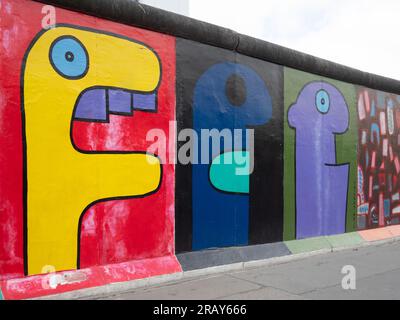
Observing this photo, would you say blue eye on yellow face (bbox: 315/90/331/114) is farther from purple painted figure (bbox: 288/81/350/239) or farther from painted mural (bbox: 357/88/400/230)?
painted mural (bbox: 357/88/400/230)

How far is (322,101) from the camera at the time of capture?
881 cm

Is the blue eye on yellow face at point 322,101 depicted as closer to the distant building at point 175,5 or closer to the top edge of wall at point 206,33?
the top edge of wall at point 206,33

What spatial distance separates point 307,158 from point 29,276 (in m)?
5.46

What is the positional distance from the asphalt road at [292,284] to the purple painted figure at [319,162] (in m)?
1.15

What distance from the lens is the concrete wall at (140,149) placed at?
4840 mm

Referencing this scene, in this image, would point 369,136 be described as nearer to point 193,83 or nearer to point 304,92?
point 304,92

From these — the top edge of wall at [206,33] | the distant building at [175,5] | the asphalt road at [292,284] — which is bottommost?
the asphalt road at [292,284]

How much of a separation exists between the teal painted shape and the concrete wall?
25 millimetres

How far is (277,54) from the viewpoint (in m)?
7.78

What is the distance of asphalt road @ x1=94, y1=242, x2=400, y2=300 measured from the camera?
5.23 meters

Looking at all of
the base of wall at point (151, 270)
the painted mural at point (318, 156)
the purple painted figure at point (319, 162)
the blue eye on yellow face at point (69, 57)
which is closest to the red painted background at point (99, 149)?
the base of wall at point (151, 270)

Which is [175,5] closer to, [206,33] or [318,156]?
[318,156]

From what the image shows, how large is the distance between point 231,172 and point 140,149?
1745 mm

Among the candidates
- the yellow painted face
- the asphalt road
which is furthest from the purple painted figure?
the yellow painted face
